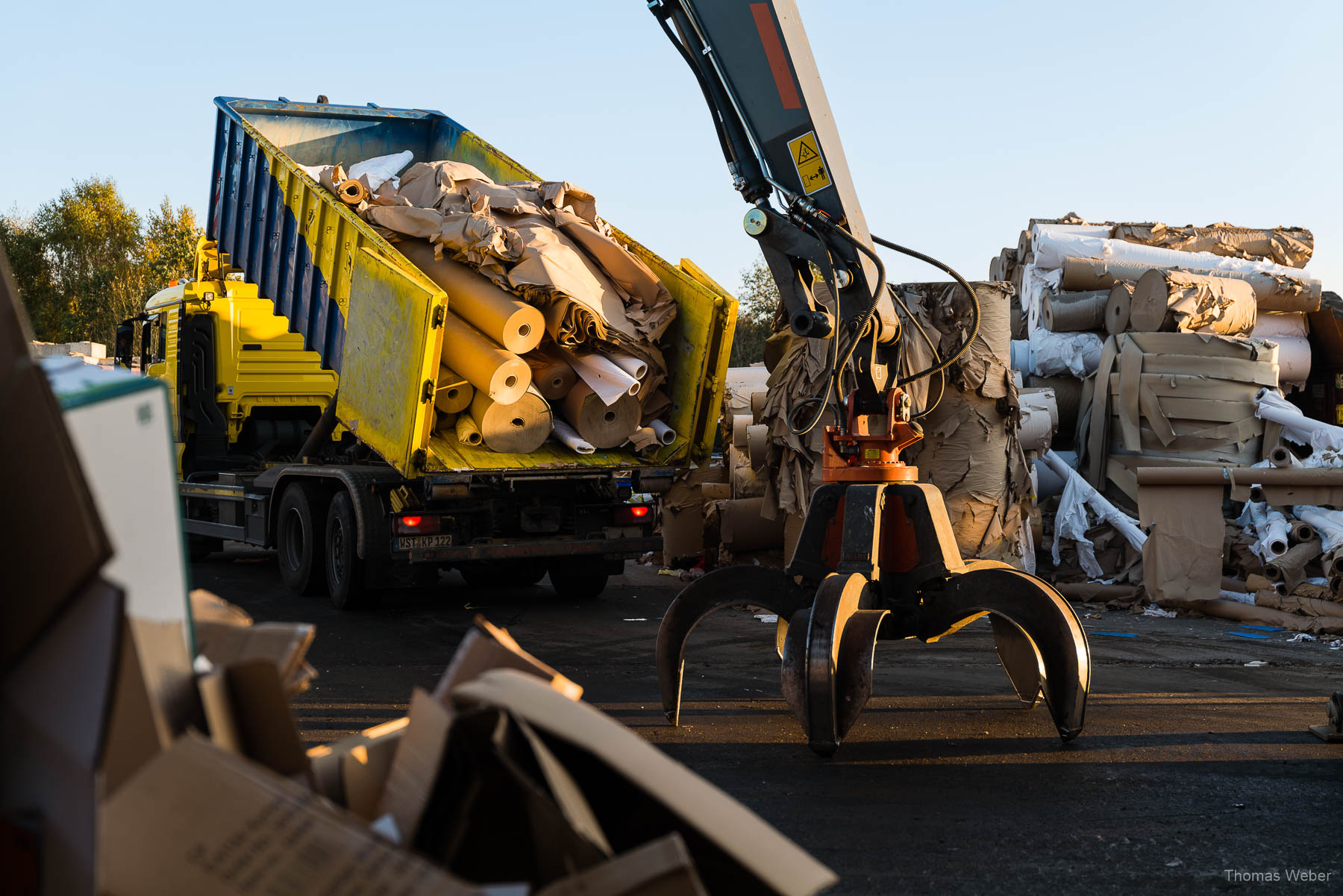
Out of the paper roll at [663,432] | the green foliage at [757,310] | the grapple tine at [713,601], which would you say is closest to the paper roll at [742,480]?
the paper roll at [663,432]

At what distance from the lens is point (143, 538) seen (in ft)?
4.75

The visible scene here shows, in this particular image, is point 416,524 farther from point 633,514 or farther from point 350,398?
point 633,514

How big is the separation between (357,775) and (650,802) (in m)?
0.45

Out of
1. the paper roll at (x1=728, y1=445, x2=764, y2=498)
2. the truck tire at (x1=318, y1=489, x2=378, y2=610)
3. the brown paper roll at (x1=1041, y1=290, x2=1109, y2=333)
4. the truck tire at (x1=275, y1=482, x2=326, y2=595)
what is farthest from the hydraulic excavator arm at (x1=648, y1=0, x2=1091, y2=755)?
the brown paper roll at (x1=1041, y1=290, x2=1109, y2=333)

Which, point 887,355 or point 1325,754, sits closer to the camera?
point 1325,754

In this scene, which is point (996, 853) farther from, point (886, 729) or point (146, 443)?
point (146, 443)

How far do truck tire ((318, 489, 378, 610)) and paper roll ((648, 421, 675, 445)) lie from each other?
237cm

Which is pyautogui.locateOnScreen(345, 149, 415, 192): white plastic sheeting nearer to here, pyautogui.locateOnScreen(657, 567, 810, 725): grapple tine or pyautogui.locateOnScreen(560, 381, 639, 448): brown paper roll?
pyautogui.locateOnScreen(560, 381, 639, 448): brown paper roll

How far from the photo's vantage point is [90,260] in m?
37.8

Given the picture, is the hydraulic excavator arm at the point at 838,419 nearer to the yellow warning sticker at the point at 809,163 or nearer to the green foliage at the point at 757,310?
the yellow warning sticker at the point at 809,163

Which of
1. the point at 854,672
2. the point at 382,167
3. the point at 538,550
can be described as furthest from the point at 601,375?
the point at 854,672

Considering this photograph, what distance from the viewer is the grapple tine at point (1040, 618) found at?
450cm

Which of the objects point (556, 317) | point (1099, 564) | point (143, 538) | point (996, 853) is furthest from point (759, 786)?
point (1099, 564)

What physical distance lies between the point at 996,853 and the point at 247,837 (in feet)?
8.76
